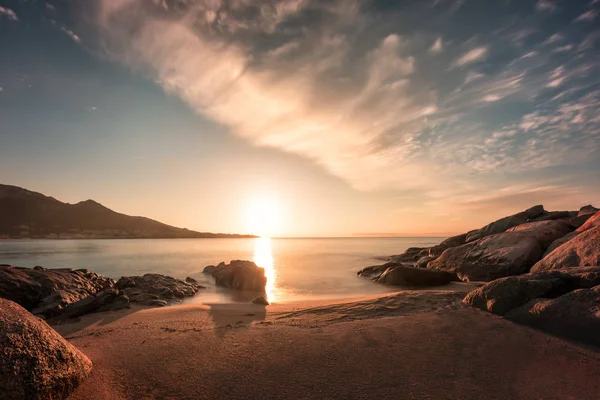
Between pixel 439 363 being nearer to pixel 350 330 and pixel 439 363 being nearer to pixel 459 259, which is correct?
pixel 350 330

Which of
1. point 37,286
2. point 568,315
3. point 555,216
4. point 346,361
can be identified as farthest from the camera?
point 555,216

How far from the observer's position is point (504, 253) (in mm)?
15031

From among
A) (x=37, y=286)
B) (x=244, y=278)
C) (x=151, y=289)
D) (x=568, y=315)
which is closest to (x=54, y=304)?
(x=37, y=286)

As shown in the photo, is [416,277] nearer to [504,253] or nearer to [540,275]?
[504,253]

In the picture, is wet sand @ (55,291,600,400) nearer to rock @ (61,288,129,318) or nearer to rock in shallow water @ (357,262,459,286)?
rock @ (61,288,129,318)

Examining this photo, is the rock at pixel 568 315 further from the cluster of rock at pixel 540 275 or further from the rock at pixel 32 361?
the rock at pixel 32 361

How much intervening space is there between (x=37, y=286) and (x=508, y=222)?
29.9 m

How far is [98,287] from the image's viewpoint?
14.4 metres

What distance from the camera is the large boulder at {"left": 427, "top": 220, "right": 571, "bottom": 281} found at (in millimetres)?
14194

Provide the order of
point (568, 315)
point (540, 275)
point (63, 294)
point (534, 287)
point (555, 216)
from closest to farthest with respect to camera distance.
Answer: point (568, 315) → point (534, 287) → point (540, 275) → point (63, 294) → point (555, 216)

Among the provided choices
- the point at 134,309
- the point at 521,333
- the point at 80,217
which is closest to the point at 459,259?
the point at 521,333

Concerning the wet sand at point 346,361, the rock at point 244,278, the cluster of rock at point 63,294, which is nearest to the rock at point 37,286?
the cluster of rock at point 63,294

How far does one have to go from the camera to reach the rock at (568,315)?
17.5ft

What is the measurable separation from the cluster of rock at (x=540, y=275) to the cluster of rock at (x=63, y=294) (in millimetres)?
12716
